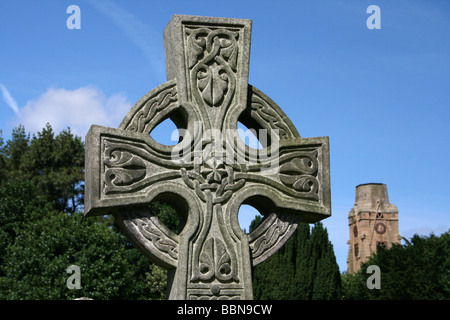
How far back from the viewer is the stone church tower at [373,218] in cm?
9538

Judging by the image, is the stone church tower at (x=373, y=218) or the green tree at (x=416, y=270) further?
the stone church tower at (x=373, y=218)

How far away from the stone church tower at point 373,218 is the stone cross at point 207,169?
9118cm

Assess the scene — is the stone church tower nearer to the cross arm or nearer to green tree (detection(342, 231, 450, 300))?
green tree (detection(342, 231, 450, 300))

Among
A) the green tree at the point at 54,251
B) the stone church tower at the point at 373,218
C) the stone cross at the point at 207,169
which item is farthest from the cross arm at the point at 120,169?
the stone church tower at the point at 373,218

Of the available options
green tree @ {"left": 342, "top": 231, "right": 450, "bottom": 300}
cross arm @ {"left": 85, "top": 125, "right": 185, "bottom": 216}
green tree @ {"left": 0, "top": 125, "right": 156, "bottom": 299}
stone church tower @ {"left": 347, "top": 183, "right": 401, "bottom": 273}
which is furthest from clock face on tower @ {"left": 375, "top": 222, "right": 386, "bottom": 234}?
cross arm @ {"left": 85, "top": 125, "right": 185, "bottom": 216}

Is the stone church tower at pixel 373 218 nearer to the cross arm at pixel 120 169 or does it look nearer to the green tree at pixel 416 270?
the green tree at pixel 416 270

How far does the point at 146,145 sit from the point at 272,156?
1.41 metres

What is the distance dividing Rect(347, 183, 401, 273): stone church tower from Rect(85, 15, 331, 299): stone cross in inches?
3590

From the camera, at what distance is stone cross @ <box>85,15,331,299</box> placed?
5.71 metres

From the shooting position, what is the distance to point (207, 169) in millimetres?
5941

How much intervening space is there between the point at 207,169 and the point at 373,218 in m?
93.2
